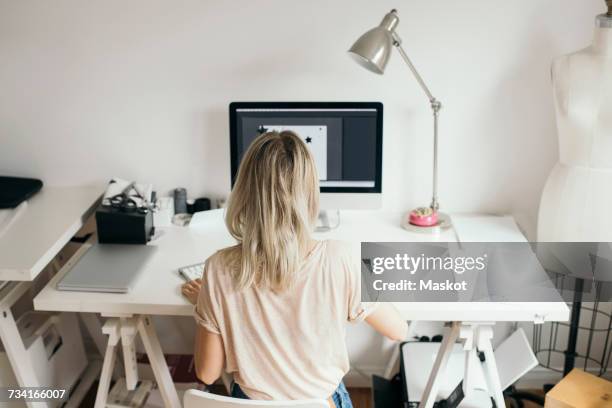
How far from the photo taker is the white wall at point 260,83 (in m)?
2.22

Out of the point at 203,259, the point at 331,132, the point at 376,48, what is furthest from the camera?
the point at 331,132

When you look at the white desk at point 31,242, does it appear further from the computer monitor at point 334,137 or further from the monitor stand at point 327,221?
the monitor stand at point 327,221

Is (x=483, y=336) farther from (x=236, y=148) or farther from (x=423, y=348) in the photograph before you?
(x=236, y=148)

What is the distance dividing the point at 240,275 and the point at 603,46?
127cm

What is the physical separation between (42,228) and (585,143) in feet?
5.47

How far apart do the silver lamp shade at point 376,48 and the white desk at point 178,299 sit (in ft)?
1.88

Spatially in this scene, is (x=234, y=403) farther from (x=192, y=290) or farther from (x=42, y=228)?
(x=42, y=228)

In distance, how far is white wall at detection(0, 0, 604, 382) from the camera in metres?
2.22

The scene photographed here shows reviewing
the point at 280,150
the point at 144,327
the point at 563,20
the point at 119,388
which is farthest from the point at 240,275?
the point at 563,20

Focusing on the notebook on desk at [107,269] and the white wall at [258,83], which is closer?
the notebook on desk at [107,269]

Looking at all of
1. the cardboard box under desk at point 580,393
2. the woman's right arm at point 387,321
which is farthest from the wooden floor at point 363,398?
the woman's right arm at point 387,321

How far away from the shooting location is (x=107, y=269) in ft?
6.59

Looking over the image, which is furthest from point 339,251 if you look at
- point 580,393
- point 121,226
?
point 580,393

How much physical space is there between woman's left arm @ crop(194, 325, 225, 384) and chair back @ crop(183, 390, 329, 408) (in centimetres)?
19
